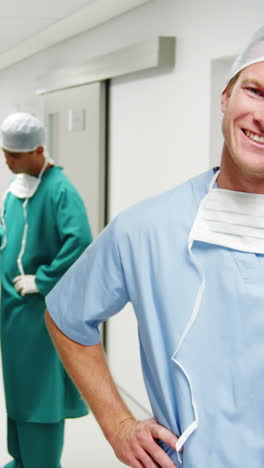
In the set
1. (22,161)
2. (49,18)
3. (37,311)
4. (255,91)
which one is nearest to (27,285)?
(37,311)

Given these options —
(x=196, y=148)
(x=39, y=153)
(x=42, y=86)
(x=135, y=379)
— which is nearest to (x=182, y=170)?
(x=196, y=148)

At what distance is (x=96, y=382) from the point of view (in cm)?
125

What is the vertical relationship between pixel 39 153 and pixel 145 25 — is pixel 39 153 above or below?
below

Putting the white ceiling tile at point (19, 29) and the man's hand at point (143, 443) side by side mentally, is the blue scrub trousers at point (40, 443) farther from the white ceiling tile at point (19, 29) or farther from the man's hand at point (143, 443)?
the white ceiling tile at point (19, 29)

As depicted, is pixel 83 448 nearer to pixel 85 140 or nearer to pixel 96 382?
pixel 85 140

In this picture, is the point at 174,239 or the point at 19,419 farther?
the point at 19,419

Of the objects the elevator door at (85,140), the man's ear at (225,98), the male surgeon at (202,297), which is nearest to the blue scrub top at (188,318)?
the male surgeon at (202,297)

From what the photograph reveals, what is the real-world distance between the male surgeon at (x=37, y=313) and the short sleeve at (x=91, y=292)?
118cm

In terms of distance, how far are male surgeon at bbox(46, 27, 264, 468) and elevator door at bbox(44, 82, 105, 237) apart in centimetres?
264

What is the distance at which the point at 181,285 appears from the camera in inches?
43.3

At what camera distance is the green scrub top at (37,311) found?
254cm

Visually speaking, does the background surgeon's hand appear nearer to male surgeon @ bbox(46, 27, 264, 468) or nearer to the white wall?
the white wall

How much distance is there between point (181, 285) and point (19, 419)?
5.53 feet

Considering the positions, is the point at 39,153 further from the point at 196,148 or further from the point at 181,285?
the point at 181,285
